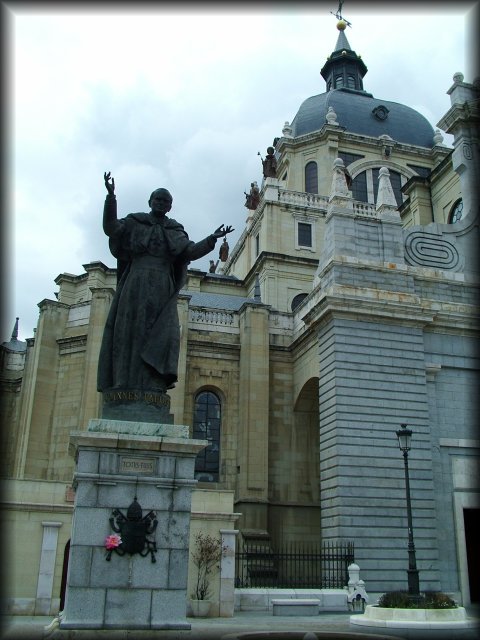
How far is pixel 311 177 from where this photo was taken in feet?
142

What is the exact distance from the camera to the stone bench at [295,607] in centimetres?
1570

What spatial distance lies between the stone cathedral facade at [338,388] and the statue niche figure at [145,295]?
9637mm

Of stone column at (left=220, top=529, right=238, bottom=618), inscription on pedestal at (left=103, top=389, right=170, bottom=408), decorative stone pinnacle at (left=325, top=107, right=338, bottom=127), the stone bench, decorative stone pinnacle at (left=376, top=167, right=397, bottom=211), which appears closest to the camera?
inscription on pedestal at (left=103, top=389, right=170, bottom=408)

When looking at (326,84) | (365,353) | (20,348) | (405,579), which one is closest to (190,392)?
(365,353)

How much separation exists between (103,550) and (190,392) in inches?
761

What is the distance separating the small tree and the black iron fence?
1.76 meters

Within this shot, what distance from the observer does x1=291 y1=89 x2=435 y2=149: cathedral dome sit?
45.9 meters

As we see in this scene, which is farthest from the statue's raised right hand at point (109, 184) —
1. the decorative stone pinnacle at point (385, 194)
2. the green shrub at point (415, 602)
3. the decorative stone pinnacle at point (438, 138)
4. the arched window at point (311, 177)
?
the decorative stone pinnacle at point (438, 138)

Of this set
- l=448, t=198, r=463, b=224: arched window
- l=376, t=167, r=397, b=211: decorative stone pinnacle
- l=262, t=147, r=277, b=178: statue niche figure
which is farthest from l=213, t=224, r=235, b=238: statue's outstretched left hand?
l=262, t=147, r=277, b=178: statue niche figure

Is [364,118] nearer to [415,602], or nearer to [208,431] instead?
[208,431]

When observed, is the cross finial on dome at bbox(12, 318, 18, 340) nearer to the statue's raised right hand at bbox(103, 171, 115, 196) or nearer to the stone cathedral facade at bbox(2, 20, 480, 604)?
the stone cathedral facade at bbox(2, 20, 480, 604)

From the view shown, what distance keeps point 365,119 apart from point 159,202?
40.9 meters

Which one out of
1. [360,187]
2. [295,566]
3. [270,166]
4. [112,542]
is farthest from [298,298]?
[112,542]

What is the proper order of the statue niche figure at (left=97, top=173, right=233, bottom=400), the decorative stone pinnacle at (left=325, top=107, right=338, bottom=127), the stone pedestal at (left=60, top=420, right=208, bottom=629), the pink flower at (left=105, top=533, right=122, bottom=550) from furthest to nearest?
the decorative stone pinnacle at (left=325, top=107, right=338, bottom=127)
the statue niche figure at (left=97, top=173, right=233, bottom=400)
the pink flower at (left=105, top=533, right=122, bottom=550)
the stone pedestal at (left=60, top=420, right=208, bottom=629)
